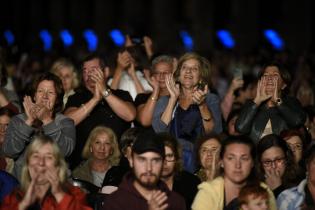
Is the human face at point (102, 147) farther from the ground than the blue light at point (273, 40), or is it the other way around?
the blue light at point (273, 40)

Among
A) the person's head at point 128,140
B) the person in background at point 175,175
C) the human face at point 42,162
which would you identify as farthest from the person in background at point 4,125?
the human face at point 42,162

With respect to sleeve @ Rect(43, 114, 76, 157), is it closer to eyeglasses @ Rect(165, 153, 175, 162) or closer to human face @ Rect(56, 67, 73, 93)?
eyeglasses @ Rect(165, 153, 175, 162)

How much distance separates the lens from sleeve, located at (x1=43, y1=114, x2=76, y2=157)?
12.0 meters

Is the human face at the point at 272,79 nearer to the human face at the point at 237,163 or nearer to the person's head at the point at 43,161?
the human face at the point at 237,163

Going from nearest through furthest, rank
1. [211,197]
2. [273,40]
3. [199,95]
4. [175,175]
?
1. [211,197]
2. [175,175]
3. [199,95]
4. [273,40]

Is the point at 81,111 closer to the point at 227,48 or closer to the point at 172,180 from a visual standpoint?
the point at 172,180

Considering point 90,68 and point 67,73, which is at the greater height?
point 67,73

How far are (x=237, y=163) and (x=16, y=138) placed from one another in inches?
91.1

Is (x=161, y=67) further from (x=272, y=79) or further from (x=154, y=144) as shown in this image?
(x=154, y=144)

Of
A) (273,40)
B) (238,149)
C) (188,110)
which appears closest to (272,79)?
(188,110)

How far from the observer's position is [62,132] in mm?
12023

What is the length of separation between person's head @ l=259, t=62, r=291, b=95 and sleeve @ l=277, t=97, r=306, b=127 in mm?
188

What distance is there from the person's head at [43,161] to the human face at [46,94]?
1.71 metres

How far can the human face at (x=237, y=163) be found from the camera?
10852mm
